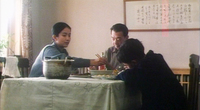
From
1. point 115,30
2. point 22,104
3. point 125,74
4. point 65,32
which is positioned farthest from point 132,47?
point 115,30

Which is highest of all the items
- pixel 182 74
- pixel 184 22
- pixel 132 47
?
pixel 184 22

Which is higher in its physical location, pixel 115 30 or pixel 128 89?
pixel 115 30

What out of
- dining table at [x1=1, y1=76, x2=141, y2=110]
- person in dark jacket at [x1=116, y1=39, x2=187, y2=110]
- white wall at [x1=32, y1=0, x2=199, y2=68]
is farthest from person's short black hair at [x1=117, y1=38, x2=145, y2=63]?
white wall at [x1=32, y1=0, x2=199, y2=68]

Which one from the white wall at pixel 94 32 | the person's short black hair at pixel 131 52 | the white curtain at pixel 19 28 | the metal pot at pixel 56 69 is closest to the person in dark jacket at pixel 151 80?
the person's short black hair at pixel 131 52

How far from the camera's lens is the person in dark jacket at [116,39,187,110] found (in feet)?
5.79

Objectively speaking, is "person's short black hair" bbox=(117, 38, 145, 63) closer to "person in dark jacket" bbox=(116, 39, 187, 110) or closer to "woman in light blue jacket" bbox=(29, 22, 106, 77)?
"person in dark jacket" bbox=(116, 39, 187, 110)

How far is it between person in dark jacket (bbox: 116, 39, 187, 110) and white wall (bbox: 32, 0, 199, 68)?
6.73 ft

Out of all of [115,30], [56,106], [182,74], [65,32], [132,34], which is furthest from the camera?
[132,34]

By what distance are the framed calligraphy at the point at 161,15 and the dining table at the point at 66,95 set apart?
6.74ft

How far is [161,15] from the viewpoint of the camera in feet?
12.8

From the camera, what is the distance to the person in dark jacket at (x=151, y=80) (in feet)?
5.79

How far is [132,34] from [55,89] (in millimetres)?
2320

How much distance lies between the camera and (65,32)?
8.87ft

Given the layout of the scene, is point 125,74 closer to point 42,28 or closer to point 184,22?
point 184,22
